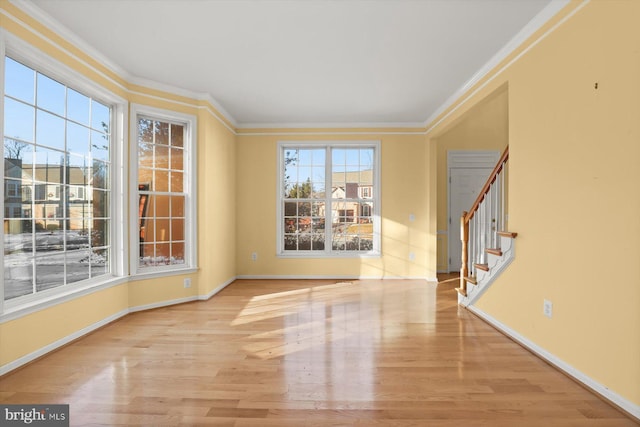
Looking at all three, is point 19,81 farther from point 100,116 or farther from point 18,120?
point 100,116

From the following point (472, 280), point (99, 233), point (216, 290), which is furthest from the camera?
point (216, 290)

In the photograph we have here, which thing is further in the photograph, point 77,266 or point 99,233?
point 99,233

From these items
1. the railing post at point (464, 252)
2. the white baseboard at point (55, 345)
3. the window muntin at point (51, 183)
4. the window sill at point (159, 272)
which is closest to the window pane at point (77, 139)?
the window muntin at point (51, 183)

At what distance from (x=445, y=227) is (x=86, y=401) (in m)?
5.98

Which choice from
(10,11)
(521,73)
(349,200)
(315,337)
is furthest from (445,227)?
(10,11)

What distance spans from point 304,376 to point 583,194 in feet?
7.87

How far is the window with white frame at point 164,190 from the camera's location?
159 inches

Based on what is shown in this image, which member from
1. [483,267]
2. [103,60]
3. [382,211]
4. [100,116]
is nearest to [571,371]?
[483,267]

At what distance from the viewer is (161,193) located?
418 centimetres

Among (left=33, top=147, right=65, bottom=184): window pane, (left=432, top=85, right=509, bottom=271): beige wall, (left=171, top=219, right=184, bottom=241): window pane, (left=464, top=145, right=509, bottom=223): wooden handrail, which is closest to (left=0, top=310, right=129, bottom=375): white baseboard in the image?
(left=171, top=219, right=184, bottom=241): window pane

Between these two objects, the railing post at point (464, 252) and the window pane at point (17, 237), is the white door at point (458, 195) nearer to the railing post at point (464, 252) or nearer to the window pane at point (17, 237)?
the railing post at point (464, 252)

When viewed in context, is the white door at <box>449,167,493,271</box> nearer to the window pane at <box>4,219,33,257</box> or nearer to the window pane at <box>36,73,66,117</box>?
the window pane at <box>36,73,66,117</box>

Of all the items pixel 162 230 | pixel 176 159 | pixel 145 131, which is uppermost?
pixel 145 131

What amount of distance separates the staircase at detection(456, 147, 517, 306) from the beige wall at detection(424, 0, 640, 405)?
0.20 meters
